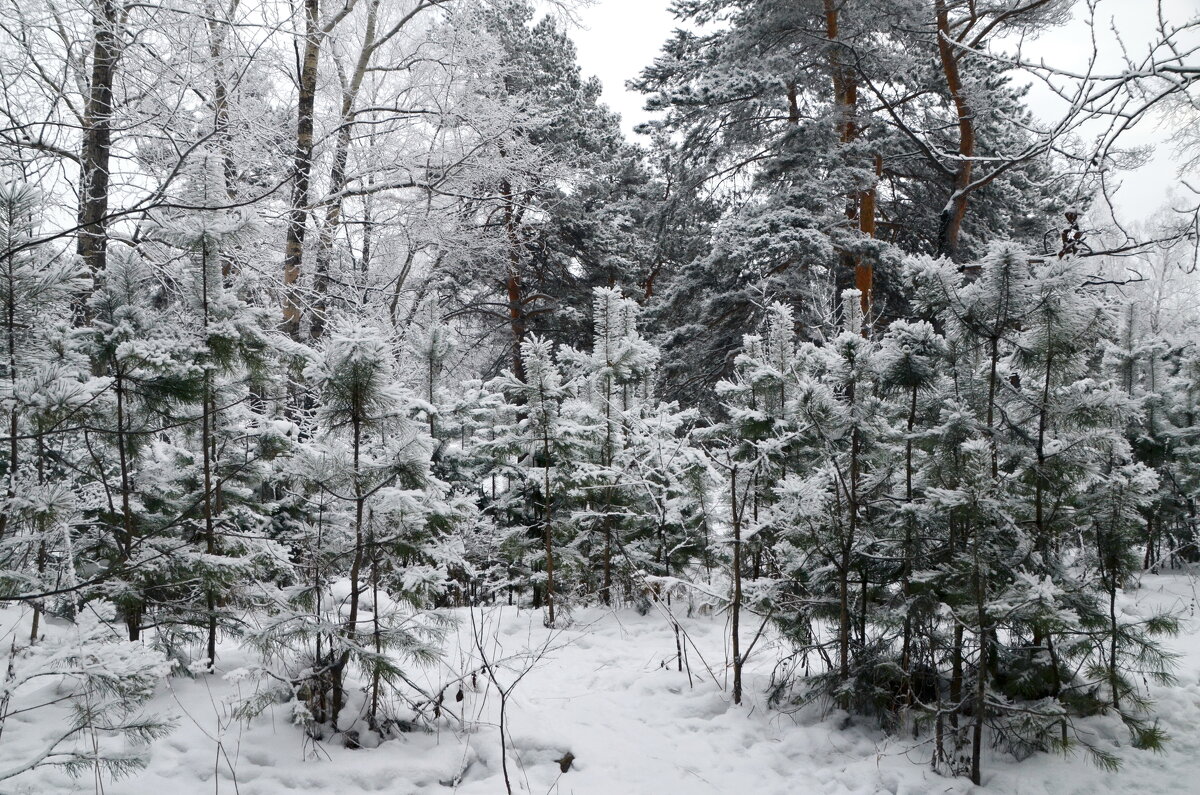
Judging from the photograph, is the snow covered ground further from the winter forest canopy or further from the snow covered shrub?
the snow covered shrub

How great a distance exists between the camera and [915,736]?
4.02 m

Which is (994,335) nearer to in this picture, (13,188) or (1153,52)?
(1153,52)

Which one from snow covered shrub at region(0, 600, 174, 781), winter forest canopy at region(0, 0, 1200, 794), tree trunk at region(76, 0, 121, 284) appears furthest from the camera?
tree trunk at region(76, 0, 121, 284)

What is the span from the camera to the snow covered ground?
10.9 ft

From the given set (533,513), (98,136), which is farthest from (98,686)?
(533,513)

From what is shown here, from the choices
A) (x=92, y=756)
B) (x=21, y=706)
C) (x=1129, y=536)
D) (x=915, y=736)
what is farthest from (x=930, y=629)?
(x=21, y=706)

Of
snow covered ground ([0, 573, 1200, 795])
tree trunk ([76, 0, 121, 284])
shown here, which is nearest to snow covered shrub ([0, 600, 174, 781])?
snow covered ground ([0, 573, 1200, 795])

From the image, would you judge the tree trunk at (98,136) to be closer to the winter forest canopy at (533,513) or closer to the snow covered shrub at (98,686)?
the winter forest canopy at (533,513)

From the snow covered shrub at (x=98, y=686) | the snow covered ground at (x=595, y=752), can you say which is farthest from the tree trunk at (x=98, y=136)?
the snow covered ground at (x=595, y=752)

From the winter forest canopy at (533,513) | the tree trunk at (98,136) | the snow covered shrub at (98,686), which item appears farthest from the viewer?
the tree trunk at (98,136)

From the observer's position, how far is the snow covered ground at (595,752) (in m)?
3.33

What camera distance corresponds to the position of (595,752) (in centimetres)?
396

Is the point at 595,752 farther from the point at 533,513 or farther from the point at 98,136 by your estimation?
the point at 98,136

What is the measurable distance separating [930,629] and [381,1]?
36.9 feet
